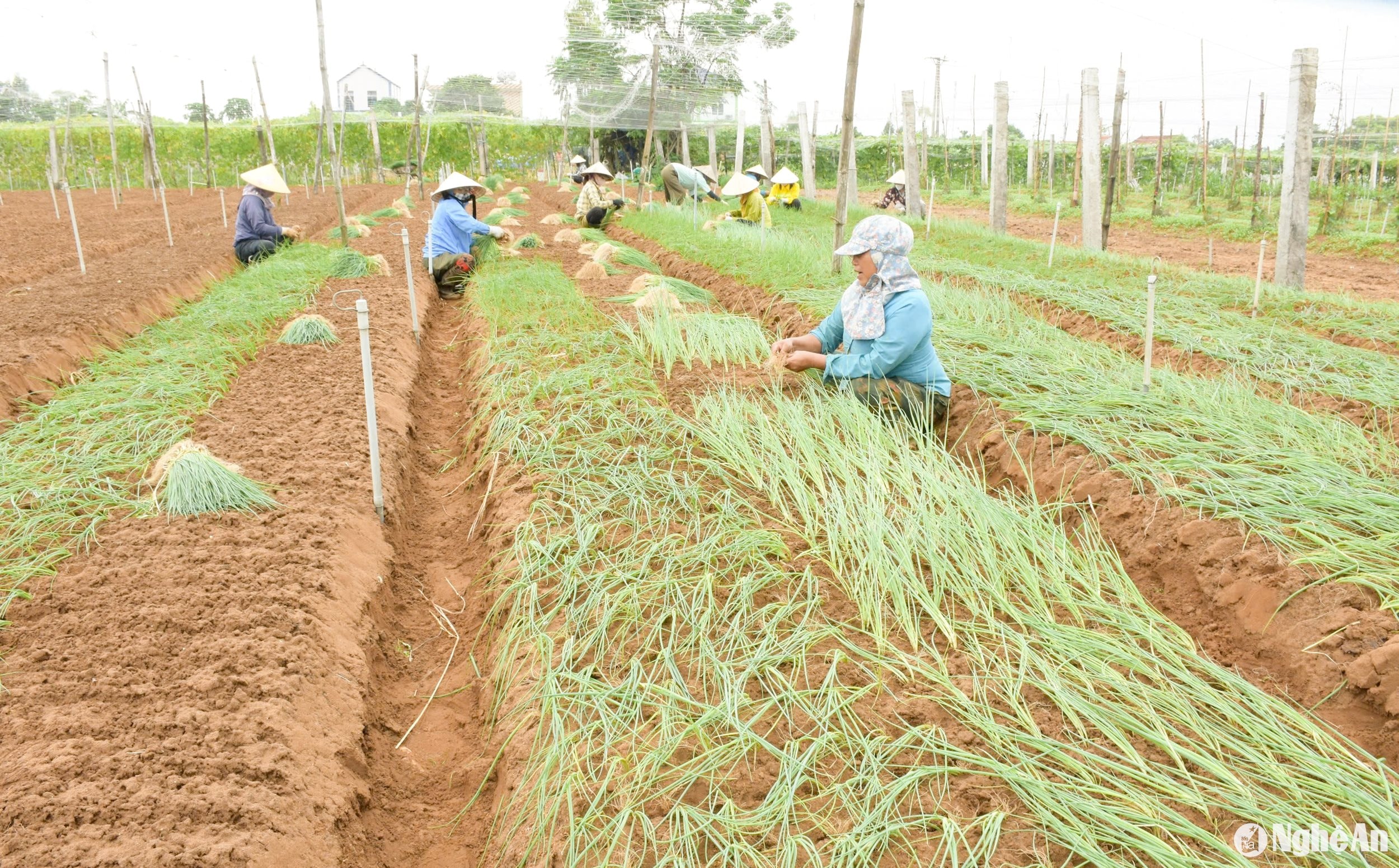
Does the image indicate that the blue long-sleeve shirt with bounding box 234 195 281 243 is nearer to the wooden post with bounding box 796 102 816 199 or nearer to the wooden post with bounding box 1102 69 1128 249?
the wooden post with bounding box 1102 69 1128 249

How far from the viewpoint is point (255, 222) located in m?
7.93

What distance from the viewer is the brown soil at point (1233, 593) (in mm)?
1945

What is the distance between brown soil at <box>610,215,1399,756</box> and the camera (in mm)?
1945

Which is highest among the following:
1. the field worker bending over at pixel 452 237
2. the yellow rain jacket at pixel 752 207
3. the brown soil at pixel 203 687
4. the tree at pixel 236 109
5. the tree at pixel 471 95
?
the tree at pixel 236 109

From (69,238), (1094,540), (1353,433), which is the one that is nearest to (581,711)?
(1094,540)

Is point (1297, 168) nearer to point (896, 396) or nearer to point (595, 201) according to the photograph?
point (896, 396)

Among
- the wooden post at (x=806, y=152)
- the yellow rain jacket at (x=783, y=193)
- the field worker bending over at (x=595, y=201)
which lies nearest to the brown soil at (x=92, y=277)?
the field worker bending over at (x=595, y=201)

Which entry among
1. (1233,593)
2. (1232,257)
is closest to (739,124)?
(1232,257)

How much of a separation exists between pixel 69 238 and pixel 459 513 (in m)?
10.0

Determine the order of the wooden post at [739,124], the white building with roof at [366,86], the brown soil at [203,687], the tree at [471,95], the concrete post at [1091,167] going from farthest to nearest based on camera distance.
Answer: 1. the white building with roof at [366,86]
2. the tree at [471,95]
3. the wooden post at [739,124]
4. the concrete post at [1091,167]
5. the brown soil at [203,687]

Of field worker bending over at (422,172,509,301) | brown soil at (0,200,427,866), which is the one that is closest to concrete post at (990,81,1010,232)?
field worker bending over at (422,172,509,301)

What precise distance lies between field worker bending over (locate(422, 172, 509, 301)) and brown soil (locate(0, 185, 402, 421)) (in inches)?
51.9

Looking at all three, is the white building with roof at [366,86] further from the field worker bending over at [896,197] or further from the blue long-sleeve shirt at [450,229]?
the blue long-sleeve shirt at [450,229]

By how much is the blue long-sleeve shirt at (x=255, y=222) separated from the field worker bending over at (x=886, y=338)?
6339 mm
